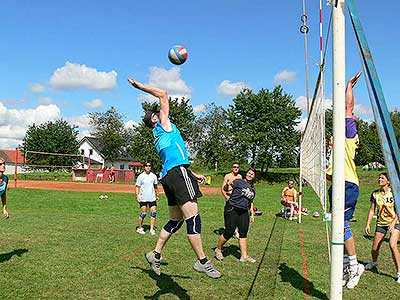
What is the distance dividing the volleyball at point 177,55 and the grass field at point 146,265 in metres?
3.00

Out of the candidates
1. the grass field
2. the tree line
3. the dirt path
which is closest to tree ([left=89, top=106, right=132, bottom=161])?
the tree line

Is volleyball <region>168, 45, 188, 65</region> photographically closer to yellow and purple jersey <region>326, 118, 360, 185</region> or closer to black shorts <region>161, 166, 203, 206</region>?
black shorts <region>161, 166, 203, 206</region>

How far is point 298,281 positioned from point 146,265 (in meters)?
2.53

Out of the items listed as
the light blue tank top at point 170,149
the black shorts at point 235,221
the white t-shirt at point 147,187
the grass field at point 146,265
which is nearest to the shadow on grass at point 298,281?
the grass field at point 146,265

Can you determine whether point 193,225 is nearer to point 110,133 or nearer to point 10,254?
point 10,254

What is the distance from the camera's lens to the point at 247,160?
54062mm

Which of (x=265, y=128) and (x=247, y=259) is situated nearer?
(x=247, y=259)

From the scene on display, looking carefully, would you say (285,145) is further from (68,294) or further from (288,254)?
(68,294)

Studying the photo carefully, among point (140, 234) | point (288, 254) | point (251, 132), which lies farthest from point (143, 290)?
point (251, 132)

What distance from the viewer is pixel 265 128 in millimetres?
52344

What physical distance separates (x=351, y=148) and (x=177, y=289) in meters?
2.97

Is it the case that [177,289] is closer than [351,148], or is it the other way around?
[351,148]

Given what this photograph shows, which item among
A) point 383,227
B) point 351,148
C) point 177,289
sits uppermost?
point 351,148

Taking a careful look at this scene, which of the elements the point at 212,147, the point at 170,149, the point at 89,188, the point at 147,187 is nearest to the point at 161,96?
the point at 170,149
